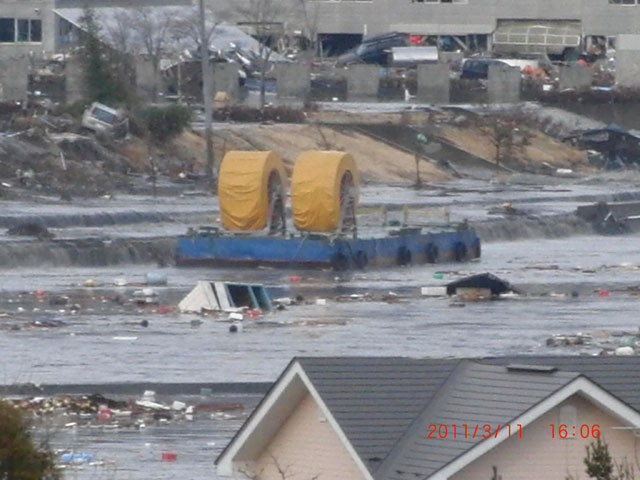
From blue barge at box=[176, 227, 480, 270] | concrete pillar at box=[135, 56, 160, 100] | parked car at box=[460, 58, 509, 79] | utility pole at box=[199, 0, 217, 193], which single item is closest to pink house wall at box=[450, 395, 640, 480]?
blue barge at box=[176, 227, 480, 270]

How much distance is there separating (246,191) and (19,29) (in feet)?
126

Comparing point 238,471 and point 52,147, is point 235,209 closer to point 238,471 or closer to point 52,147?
point 52,147

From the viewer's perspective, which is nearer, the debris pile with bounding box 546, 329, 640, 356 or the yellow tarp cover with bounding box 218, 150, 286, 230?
the debris pile with bounding box 546, 329, 640, 356

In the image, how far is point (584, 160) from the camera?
237 ft

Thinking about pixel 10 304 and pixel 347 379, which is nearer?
pixel 347 379

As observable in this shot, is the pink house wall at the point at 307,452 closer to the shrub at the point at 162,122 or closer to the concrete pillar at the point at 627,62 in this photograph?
the shrub at the point at 162,122

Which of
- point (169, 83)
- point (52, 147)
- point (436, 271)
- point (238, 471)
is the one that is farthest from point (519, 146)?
point (238, 471)

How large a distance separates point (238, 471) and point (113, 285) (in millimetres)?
27336

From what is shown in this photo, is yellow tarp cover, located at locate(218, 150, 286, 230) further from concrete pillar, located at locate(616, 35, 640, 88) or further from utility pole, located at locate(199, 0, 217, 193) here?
concrete pillar, located at locate(616, 35, 640, 88)

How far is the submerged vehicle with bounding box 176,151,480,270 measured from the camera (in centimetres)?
4312
